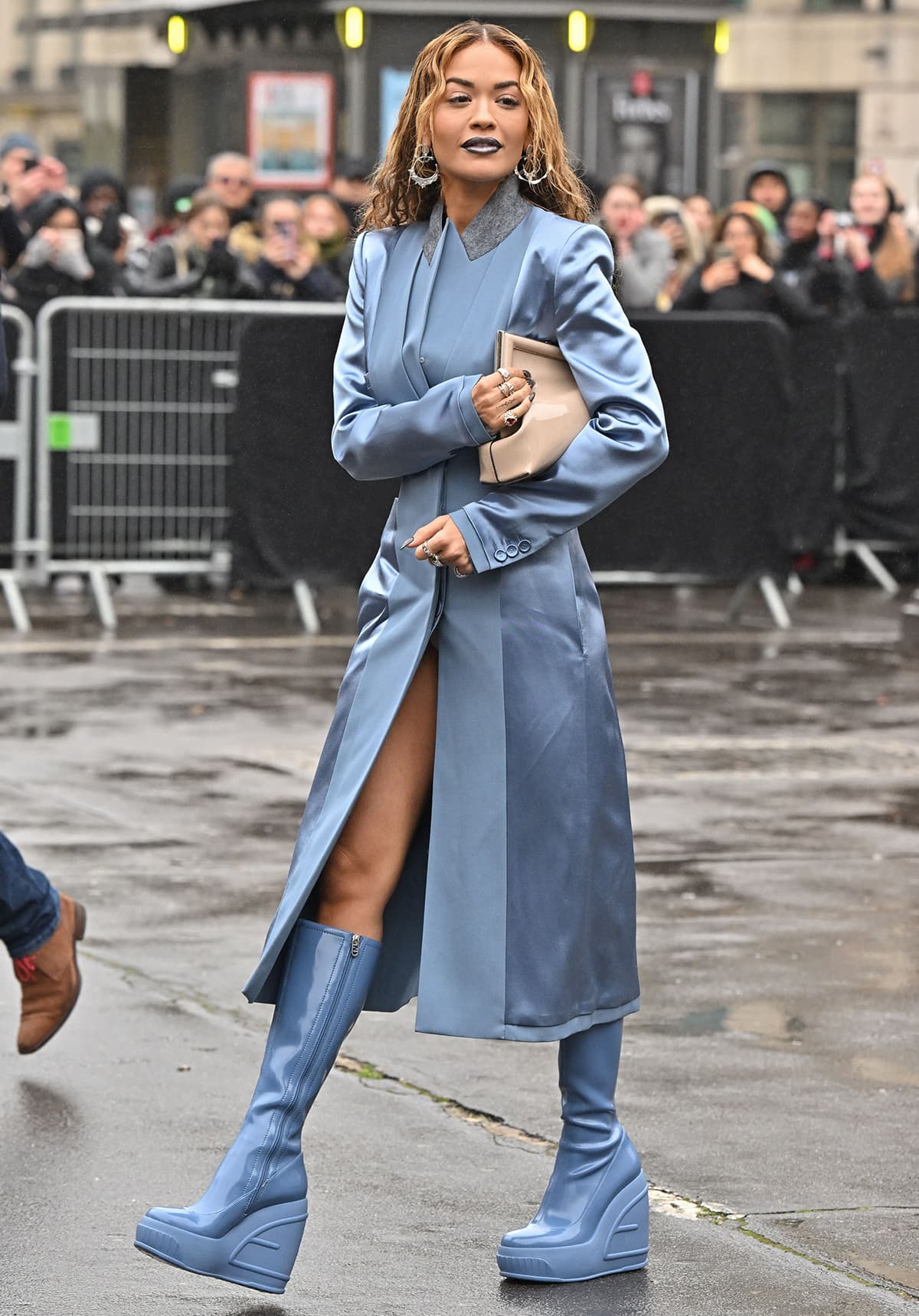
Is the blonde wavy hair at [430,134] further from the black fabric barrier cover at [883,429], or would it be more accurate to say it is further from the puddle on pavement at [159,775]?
the black fabric barrier cover at [883,429]

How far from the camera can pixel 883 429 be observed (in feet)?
50.2

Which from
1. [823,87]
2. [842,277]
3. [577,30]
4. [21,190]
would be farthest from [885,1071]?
[823,87]

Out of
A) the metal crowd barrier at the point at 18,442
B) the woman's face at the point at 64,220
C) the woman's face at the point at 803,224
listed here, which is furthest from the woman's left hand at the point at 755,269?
the metal crowd barrier at the point at 18,442

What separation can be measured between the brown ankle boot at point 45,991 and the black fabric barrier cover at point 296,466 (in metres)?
7.84

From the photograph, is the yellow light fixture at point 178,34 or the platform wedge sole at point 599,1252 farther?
the yellow light fixture at point 178,34

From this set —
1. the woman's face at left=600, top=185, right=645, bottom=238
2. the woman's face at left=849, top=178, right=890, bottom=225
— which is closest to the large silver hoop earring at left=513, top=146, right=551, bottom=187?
the woman's face at left=600, top=185, right=645, bottom=238

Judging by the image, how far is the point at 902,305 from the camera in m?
16.2

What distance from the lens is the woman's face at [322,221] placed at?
53.0ft

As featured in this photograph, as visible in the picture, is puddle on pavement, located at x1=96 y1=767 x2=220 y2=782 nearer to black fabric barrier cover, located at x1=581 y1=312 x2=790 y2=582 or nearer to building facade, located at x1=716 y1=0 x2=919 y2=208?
black fabric barrier cover, located at x1=581 y1=312 x2=790 y2=582

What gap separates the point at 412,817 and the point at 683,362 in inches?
377

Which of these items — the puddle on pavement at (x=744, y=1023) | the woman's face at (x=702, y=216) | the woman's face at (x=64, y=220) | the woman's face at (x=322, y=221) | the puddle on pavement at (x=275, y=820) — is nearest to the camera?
the puddle on pavement at (x=744, y=1023)

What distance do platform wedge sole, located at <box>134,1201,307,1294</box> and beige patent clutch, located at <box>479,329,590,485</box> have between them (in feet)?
3.91

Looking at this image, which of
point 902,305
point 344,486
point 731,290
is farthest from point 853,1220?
point 902,305

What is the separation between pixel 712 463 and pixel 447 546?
9.56m
